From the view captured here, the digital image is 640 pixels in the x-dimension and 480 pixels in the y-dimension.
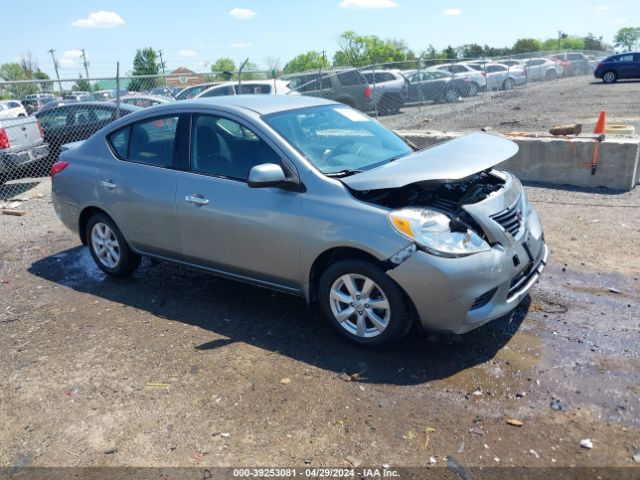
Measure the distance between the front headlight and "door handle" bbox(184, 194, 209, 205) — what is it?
1651 mm

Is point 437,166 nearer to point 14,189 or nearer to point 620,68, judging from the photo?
point 14,189

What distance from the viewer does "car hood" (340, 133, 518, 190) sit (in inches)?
150

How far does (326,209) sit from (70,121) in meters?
9.88

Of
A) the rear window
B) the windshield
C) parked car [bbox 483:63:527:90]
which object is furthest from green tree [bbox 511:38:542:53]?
the windshield

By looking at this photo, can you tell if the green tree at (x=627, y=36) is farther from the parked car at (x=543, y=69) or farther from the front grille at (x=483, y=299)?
the front grille at (x=483, y=299)

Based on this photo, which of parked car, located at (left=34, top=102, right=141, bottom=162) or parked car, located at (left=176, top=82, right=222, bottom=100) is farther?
parked car, located at (left=176, top=82, right=222, bottom=100)

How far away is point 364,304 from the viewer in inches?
156

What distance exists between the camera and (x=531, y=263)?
164 inches

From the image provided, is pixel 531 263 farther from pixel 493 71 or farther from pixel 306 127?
pixel 493 71

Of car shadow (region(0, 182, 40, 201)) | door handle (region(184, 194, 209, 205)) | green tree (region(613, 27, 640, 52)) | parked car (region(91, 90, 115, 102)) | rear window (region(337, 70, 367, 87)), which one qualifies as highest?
green tree (region(613, 27, 640, 52))

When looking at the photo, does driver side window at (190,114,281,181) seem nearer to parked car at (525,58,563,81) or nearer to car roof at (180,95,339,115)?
car roof at (180,95,339,115)

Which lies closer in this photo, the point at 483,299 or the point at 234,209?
the point at 483,299

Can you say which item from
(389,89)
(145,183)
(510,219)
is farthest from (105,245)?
(389,89)

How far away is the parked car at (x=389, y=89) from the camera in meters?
20.4
